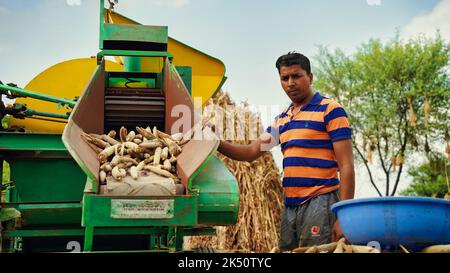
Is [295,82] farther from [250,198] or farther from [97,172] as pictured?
[250,198]

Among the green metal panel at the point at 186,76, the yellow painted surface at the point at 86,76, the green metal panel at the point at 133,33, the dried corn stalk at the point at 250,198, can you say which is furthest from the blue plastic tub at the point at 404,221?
the dried corn stalk at the point at 250,198

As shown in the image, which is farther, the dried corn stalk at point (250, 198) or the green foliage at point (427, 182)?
the green foliage at point (427, 182)

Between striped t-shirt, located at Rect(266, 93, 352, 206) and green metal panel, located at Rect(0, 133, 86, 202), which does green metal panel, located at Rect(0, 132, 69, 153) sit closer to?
green metal panel, located at Rect(0, 133, 86, 202)

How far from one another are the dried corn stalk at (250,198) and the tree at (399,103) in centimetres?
1232

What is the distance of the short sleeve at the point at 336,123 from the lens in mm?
4750

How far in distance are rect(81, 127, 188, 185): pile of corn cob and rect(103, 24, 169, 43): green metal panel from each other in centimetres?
94

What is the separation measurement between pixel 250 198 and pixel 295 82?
27.5 feet

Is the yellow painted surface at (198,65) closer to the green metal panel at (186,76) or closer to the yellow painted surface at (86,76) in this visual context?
the yellow painted surface at (86,76)

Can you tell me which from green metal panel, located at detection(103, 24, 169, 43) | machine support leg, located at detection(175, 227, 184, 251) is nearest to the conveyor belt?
green metal panel, located at detection(103, 24, 169, 43)

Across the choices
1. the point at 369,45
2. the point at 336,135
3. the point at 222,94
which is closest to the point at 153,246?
the point at 336,135

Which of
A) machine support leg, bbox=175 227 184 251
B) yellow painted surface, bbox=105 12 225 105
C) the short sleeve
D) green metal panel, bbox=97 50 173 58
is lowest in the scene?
machine support leg, bbox=175 227 184 251

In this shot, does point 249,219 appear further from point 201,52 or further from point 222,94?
point 201,52

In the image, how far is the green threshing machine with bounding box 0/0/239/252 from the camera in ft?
13.9
